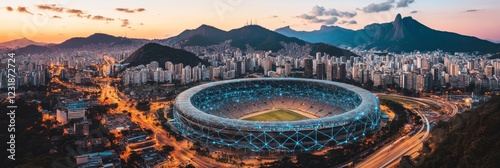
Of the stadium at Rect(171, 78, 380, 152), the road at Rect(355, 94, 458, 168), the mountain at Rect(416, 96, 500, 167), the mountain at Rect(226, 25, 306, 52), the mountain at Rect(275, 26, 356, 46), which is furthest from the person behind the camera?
the mountain at Rect(275, 26, 356, 46)

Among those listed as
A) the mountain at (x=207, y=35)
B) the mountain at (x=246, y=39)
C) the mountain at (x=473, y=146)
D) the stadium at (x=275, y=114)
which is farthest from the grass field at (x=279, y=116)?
the mountain at (x=207, y=35)

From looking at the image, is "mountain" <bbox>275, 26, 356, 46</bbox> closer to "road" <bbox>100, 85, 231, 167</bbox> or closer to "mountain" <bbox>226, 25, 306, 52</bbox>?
"mountain" <bbox>226, 25, 306, 52</bbox>

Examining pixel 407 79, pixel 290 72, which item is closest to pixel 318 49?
pixel 290 72

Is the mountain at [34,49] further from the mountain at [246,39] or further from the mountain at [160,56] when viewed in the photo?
the mountain at [160,56]

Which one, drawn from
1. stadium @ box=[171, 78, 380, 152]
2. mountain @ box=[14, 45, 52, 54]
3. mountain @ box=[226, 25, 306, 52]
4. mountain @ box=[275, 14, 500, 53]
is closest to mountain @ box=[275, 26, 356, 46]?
mountain @ box=[275, 14, 500, 53]

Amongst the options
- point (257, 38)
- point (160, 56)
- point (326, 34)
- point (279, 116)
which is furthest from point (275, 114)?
point (326, 34)
